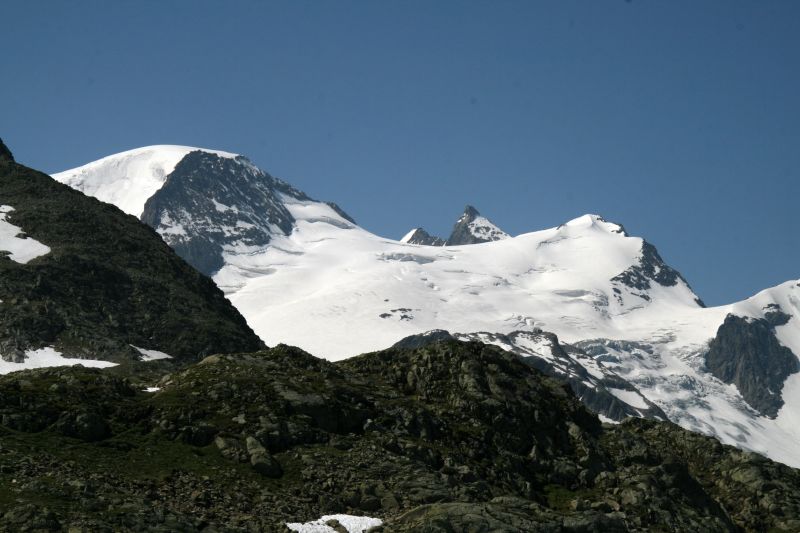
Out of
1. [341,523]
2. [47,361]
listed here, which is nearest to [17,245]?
[47,361]

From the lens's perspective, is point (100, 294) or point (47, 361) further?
point (100, 294)

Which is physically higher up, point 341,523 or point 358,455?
point 358,455

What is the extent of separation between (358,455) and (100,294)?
93.6 metres

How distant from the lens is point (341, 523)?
66.1m

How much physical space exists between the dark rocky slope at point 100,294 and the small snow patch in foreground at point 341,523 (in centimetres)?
8176

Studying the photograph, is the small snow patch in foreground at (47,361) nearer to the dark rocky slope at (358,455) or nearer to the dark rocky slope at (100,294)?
the dark rocky slope at (100,294)

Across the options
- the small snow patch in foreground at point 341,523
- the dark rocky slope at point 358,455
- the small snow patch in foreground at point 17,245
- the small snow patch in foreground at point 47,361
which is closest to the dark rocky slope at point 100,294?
the small snow patch in foreground at point 47,361

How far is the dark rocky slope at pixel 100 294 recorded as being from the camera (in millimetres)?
147500

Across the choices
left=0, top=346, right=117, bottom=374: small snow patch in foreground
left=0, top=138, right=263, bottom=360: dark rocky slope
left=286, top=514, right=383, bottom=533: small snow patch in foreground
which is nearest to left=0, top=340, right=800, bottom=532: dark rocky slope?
left=286, top=514, right=383, bottom=533: small snow patch in foreground

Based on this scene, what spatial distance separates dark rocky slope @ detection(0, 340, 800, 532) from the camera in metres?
63.4

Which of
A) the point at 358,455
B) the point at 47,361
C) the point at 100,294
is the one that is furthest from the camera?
the point at 100,294

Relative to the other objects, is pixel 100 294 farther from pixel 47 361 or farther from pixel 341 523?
pixel 341 523

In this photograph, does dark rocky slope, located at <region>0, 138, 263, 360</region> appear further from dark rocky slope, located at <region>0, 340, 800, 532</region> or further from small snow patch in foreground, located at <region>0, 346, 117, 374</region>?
dark rocky slope, located at <region>0, 340, 800, 532</region>

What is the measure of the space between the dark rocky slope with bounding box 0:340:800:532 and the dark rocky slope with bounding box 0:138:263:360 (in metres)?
56.0
